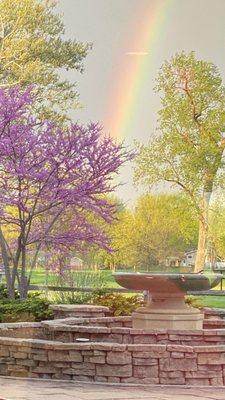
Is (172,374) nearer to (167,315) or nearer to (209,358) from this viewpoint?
(209,358)

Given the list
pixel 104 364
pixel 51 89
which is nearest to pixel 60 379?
pixel 104 364

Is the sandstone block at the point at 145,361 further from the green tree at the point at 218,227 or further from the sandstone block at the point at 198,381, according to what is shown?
the green tree at the point at 218,227

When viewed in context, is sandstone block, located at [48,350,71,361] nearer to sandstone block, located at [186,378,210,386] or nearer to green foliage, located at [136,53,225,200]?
sandstone block, located at [186,378,210,386]

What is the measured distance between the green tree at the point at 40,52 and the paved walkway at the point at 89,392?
21.6m

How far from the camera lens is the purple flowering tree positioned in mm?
15359

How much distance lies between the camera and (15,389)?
6.93 m

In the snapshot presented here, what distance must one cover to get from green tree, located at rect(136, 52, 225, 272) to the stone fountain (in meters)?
22.2

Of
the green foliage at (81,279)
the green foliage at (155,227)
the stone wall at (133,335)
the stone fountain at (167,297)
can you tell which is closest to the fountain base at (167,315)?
the stone fountain at (167,297)

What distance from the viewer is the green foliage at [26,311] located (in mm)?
11953

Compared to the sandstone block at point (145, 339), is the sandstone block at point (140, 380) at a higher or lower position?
lower

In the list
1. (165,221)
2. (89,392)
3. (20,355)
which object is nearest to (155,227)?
(165,221)

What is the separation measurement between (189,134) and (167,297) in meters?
23.9

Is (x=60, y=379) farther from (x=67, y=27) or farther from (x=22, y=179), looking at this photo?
(x=67, y=27)

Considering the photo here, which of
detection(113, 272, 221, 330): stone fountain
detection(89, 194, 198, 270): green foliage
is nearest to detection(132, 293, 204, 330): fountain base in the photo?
detection(113, 272, 221, 330): stone fountain
